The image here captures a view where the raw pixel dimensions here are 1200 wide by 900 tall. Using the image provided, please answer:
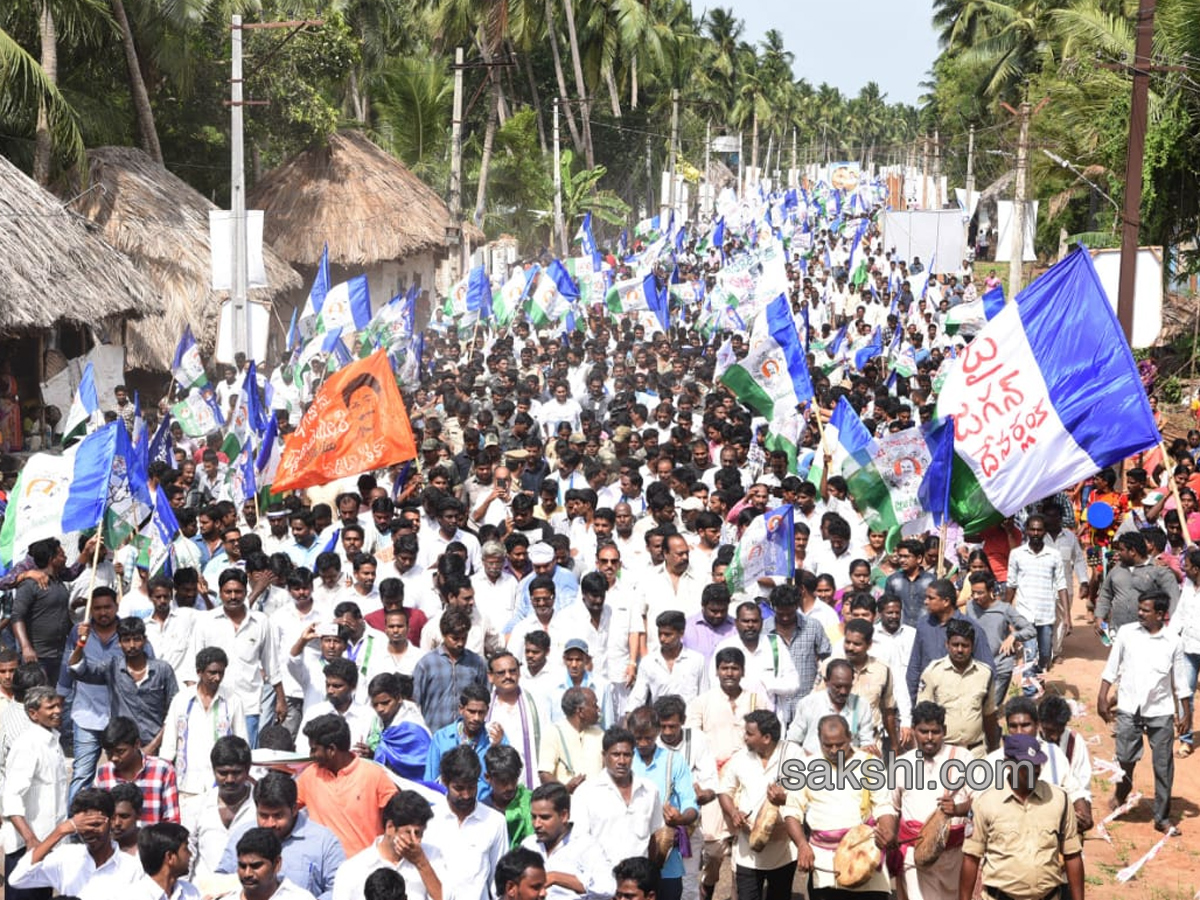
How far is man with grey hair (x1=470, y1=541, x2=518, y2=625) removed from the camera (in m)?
9.08

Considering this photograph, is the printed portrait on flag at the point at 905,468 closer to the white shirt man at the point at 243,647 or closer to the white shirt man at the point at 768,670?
the white shirt man at the point at 768,670

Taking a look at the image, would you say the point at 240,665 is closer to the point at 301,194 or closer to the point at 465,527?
the point at 465,527

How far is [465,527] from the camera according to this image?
10398 millimetres

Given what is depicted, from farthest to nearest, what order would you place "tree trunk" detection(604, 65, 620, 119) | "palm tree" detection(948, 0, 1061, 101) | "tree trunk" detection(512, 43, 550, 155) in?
"tree trunk" detection(604, 65, 620, 119), "tree trunk" detection(512, 43, 550, 155), "palm tree" detection(948, 0, 1061, 101)

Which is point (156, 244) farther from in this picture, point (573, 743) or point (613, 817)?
point (613, 817)

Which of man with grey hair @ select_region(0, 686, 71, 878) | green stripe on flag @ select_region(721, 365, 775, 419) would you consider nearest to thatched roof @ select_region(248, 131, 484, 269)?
green stripe on flag @ select_region(721, 365, 775, 419)

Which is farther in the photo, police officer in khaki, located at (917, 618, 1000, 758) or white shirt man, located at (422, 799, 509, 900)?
police officer in khaki, located at (917, 618, 1000, 758)

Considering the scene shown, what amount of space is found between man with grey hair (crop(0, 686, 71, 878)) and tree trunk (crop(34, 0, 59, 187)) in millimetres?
15048

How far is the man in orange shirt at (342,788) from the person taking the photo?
594cm

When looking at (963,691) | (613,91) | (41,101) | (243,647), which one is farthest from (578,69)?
(963,691)

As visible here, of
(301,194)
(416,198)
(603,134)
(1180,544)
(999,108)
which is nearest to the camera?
(1180,544)

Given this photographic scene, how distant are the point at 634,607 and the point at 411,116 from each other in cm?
3219

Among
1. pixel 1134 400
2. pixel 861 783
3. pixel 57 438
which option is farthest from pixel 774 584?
pixel 57 438

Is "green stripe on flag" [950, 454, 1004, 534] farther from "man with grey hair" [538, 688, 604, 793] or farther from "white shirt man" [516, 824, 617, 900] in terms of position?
"white shirt man" [516, 824, 617, 900]
